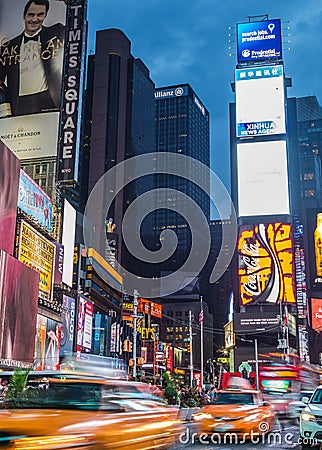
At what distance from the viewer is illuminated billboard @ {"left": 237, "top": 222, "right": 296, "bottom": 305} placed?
81.5 m

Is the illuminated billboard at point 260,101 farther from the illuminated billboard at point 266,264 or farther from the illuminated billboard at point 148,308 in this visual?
the illuminated billboard at point 148,308

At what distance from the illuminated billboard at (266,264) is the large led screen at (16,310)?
4099cm

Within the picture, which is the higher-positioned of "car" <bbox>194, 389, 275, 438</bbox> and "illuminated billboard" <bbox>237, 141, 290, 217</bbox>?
"illuminated billboard" <bbox>237, 141, 290, 217</bbox>

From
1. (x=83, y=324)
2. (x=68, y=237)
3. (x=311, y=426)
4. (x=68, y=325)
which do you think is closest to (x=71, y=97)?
(x=68, y=237)

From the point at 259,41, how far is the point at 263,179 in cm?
2304

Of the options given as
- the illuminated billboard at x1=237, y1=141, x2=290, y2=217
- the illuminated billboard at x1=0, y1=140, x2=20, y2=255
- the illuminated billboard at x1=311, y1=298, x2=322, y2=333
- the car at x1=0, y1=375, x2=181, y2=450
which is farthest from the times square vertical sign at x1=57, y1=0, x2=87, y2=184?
the illuminated billboard at x1=311, y1=298, x2=322, y2=333

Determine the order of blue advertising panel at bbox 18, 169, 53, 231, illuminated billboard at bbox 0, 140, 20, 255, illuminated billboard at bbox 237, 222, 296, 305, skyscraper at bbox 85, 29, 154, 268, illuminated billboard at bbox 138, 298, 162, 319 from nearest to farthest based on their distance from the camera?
illuminated billboard at bbox 0, 140, 20, 255 → blue advertising panel at bbox 18, 169, 53, 231 → illuminated billboard at bbox 237, 222, 296, 305 → illuminated billboard at bbox 138, 298, 162, 319 → skyscraper at bbox 85, 29, 154, 268

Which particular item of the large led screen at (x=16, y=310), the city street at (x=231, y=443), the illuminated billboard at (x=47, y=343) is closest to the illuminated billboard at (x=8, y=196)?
the large led screen at (x=16, y=310)

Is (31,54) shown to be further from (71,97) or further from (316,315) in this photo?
(316,315)

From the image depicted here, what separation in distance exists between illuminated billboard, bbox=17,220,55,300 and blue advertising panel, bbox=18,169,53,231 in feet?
Answer: 5.58

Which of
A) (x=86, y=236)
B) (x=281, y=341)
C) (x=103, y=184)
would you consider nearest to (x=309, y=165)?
(x=103, y=184)

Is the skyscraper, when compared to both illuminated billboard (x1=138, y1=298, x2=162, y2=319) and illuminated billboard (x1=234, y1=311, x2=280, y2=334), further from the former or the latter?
illuminated billboard (x1=234, y1=311, x2=280, y2=334)

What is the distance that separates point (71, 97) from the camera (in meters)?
52.2

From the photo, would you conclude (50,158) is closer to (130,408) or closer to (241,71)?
(241,71)
